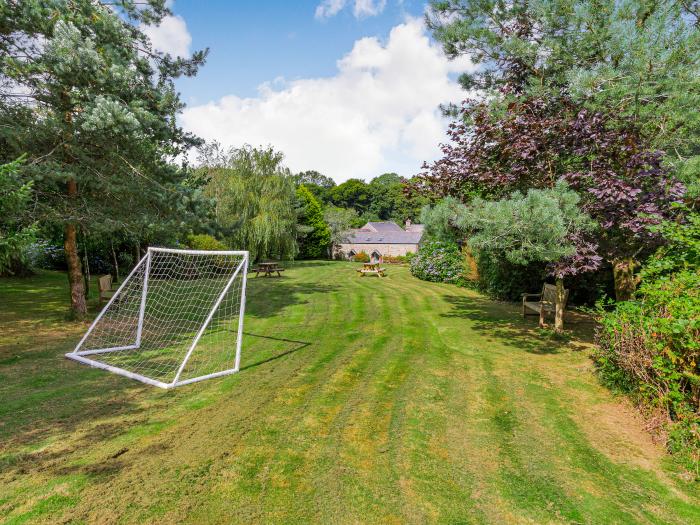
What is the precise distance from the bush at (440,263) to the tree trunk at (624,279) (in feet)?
35.6

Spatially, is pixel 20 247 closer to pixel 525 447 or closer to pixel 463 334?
pixel 525 447

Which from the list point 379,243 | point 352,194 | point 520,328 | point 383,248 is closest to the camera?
point 520,328

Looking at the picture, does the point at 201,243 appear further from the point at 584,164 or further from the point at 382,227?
the point at 382,227

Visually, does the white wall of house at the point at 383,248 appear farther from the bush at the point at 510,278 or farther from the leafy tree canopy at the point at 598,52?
the leafy tree canopy at the point at 598,52

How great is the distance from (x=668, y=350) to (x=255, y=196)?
23682 millimetres

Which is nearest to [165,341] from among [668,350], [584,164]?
[668,350]

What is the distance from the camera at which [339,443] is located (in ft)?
14.3

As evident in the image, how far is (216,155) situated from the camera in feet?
88.7

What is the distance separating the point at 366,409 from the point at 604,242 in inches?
237

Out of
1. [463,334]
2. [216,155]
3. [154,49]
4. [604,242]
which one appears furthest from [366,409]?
[216,155]

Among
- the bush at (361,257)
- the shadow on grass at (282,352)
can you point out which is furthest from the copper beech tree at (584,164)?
the bush at (361,257)

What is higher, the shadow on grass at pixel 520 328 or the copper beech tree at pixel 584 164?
the copper beech tree at pixel 584 164

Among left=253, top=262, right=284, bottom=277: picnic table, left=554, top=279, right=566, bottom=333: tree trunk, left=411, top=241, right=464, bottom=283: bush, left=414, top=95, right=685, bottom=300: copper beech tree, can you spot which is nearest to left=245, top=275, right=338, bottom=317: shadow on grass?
left=253, top=262, right=284, bottom=277: picnic table

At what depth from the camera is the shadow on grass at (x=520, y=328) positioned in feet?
27.8
